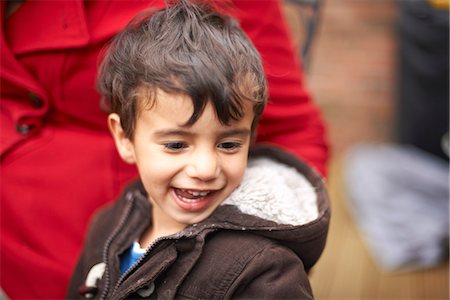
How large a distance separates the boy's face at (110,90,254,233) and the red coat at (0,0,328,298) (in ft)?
1.00

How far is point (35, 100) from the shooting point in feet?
5.01

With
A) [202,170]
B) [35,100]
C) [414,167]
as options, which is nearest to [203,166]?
[202,170]

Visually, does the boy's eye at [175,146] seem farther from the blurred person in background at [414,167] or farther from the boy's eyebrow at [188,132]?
the blurred person in background at [414,167]

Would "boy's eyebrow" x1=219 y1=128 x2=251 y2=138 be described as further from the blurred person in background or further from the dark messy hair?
the blurred person in background

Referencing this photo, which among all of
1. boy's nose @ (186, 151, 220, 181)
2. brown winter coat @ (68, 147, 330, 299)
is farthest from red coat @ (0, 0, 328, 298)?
boy's nose @ (186, 151, 220, 181)

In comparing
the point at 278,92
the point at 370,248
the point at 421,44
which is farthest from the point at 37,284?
the point at 421,44

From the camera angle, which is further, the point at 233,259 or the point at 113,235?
the point at 113,235

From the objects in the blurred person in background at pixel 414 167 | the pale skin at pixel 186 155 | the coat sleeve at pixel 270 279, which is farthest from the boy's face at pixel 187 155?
the blurred person in background at pixel 414 167

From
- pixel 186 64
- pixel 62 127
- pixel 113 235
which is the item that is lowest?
pixel 113 235

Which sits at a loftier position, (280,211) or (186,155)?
(186,155)

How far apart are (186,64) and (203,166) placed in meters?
0.18

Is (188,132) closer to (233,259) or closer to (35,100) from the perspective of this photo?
(233,259)

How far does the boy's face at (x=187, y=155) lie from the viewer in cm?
112

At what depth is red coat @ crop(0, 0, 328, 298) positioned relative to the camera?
1.47 m
